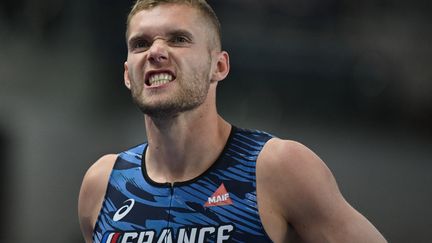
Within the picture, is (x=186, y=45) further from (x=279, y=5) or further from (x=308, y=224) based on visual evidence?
(x=279, y=5)

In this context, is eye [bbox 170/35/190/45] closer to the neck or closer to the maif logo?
the neck

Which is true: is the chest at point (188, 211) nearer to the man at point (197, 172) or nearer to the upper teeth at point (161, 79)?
the man at point (197, 172)

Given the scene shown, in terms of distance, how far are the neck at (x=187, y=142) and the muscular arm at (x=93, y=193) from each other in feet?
1.08

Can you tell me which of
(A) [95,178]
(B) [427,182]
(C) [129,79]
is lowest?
(B) [427,182]

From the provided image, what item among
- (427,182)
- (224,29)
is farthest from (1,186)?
(427,182)

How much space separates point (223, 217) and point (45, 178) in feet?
15.8

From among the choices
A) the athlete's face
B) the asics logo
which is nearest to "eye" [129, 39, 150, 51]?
the athlete's face

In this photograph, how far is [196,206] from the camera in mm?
2836

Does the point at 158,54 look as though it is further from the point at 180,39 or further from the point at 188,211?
the point at 188,211

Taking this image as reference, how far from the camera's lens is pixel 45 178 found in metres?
7.16

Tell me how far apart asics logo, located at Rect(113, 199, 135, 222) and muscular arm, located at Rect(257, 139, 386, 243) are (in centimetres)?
64

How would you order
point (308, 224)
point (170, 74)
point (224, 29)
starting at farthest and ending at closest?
1. point (224, 29)
2. point (170, 74)
3. point (308, 224)

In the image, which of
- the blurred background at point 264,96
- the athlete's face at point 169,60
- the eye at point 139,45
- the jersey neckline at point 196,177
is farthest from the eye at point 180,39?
the blurred background at point 264,96

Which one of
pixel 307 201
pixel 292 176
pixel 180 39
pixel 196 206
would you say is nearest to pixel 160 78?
pixel 180 39
